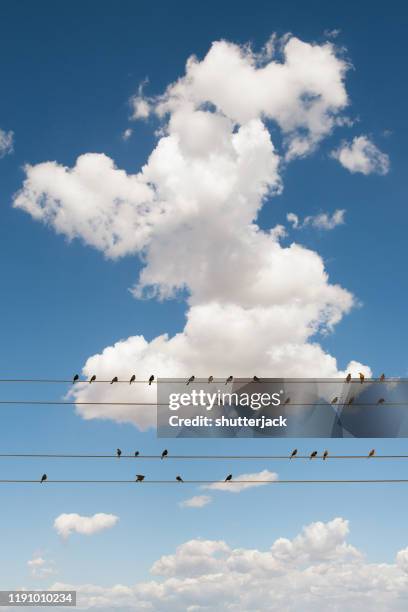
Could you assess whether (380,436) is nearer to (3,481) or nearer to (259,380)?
(259,380)

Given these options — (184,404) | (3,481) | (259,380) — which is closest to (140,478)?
(184,404)

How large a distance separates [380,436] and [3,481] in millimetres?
26115

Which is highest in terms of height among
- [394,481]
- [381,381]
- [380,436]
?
[381,381]

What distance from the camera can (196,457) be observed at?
31.7 m

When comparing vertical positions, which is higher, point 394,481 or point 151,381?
point 151,381

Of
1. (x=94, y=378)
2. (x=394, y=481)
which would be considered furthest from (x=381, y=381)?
(x=94, y=378)

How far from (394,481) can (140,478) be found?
1604cm

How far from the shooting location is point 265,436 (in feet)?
136

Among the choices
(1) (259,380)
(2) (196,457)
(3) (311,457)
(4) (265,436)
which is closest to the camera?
(2) (196,457)

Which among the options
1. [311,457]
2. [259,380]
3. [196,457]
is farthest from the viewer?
[259,380]

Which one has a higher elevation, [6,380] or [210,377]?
[210,377]

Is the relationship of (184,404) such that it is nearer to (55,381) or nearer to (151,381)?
(151,381)

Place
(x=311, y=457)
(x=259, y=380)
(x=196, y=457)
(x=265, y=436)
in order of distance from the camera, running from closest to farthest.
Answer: (x=196, y=457)
(x=311, y=457)
(x=265, y=436)
(x=259, y=380)

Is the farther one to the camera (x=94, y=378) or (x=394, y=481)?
(x=94, y=378)
